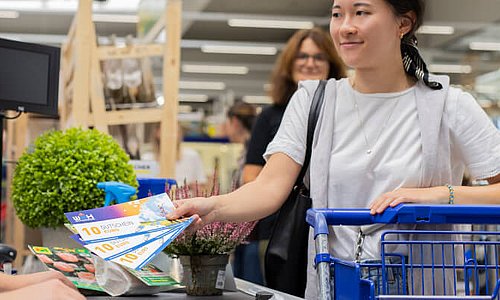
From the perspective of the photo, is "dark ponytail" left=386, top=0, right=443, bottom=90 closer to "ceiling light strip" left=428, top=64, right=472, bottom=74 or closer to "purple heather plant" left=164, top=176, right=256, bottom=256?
"purple heather plant" left=164, top=176, right=256, bottom=256

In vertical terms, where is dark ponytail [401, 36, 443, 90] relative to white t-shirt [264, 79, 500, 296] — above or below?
above

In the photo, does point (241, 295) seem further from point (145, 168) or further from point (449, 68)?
point (449, 68)

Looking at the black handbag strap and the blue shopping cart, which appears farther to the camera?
the black handbag strap

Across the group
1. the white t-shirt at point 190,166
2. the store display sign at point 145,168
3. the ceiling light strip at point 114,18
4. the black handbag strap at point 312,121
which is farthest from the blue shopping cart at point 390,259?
the ceiling light strip at point 114,18

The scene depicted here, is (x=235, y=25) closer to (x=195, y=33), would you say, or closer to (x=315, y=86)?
(x=195, y=33)

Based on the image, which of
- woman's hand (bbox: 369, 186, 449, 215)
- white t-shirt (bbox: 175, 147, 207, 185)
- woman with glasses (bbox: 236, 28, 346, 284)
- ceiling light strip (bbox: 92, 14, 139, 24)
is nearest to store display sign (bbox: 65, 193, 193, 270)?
woman's hand (bbox: 369, 186, 449, 215)

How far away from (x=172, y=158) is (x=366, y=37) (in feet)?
6.56

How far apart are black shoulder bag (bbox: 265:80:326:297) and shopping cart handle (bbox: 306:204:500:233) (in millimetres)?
502

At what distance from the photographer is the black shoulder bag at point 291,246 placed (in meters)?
2.37

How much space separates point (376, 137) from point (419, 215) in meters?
0.45

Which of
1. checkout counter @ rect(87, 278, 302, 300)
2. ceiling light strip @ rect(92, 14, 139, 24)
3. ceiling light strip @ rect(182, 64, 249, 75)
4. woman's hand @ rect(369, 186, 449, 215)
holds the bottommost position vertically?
checkout counter @ rect(87, 278, 302, 300)

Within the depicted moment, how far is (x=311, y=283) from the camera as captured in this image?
7.37ft

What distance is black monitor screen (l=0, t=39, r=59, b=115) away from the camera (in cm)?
262

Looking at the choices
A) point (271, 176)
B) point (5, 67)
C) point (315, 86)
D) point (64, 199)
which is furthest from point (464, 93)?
point (5, 67)
